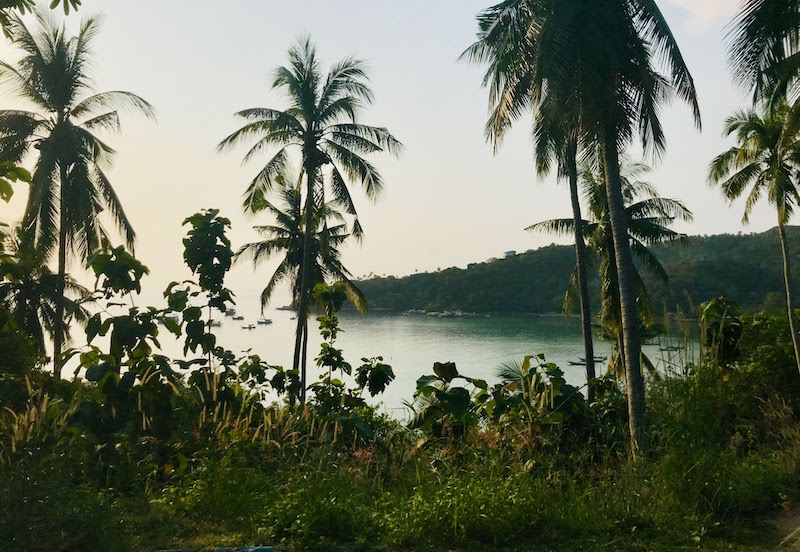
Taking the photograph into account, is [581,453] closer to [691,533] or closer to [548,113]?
[691,533]

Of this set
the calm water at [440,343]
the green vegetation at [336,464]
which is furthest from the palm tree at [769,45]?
→ the calm water at [440,343]

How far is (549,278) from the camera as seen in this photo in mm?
65375

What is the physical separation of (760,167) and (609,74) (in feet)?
50.6

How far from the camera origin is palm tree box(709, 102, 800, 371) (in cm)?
2058

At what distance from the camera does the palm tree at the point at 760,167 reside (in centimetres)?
2058

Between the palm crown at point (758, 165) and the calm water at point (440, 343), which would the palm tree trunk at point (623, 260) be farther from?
the calm water at point (440, 343)

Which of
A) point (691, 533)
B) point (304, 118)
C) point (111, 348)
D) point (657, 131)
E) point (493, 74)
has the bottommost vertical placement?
point (691, 533)

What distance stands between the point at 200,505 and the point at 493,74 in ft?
26.8

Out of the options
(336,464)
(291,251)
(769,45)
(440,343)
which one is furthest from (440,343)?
(336,464)

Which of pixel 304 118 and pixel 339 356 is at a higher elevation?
pixel 304 118

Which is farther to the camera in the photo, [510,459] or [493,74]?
[493,74]

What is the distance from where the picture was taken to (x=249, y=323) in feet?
279

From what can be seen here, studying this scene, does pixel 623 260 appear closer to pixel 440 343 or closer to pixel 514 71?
pixel 514 71

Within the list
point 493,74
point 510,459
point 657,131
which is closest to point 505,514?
point 510,459
